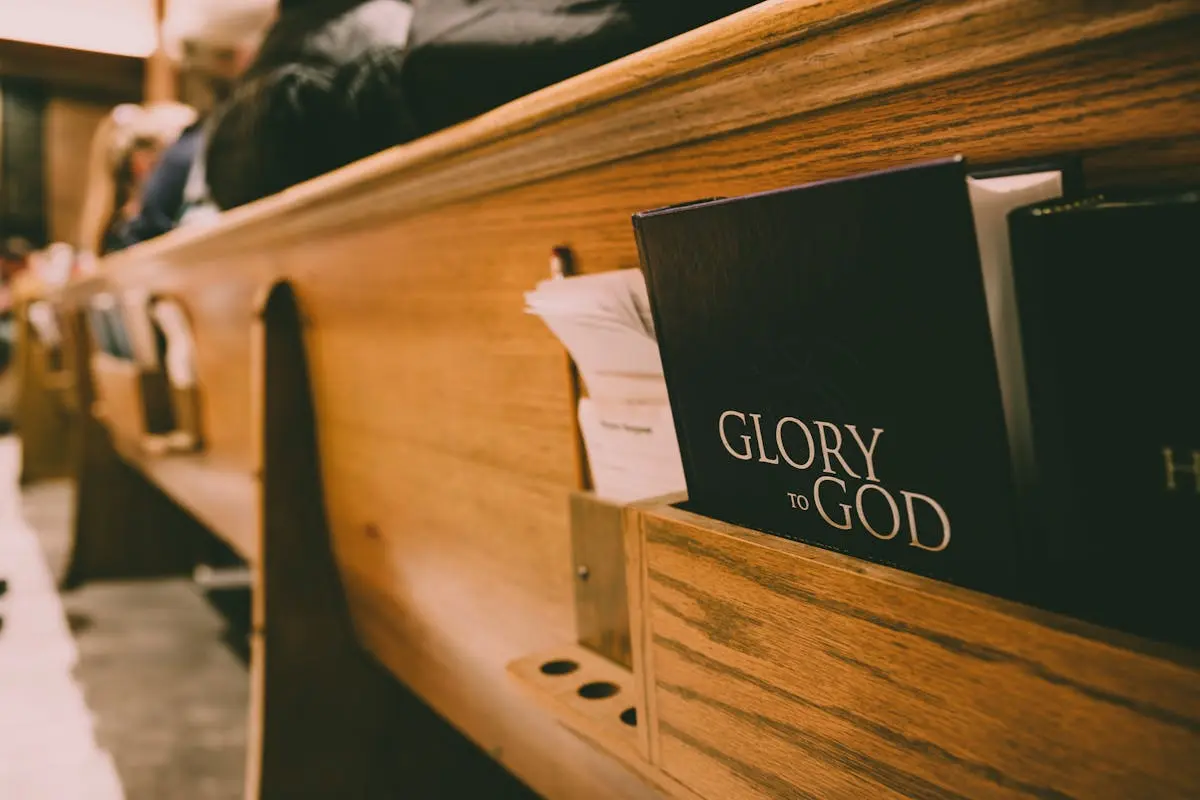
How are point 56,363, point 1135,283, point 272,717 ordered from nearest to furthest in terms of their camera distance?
1. point 1135,283
2. point 272,717
3. point 56,363

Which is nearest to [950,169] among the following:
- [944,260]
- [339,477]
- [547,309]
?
[944,260]

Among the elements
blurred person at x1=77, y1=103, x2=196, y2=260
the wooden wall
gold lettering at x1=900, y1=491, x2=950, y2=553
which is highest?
the wooden wall

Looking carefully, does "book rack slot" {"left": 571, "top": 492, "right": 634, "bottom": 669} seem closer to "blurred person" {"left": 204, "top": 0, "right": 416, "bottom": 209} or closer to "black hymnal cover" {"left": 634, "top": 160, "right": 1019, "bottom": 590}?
"black hymnal cover" {"left": 634, "top": 160, "right": 1019, "bottom": 590}

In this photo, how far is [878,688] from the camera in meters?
0.33

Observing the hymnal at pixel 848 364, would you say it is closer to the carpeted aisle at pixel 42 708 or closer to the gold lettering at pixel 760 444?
the gold lettering at pixel 760 444

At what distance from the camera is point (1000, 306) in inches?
12.2

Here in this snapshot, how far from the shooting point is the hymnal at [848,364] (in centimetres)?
29

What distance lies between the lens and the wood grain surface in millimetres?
259

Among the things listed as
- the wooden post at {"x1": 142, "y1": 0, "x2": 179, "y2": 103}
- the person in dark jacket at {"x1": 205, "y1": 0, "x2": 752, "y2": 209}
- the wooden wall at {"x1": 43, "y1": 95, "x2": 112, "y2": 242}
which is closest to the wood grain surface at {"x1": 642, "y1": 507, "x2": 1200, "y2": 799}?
the person in dark jacket at {"x1": 205, "y1": 0, "x2": 752, "y2": 209}

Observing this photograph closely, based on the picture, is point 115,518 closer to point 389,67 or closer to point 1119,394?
point 389,67

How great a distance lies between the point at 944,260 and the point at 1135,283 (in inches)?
2.3

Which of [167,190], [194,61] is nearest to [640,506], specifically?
[167,190]

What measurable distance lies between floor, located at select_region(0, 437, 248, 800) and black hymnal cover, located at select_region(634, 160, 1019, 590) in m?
1.36

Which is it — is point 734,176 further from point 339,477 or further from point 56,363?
point 56,363
